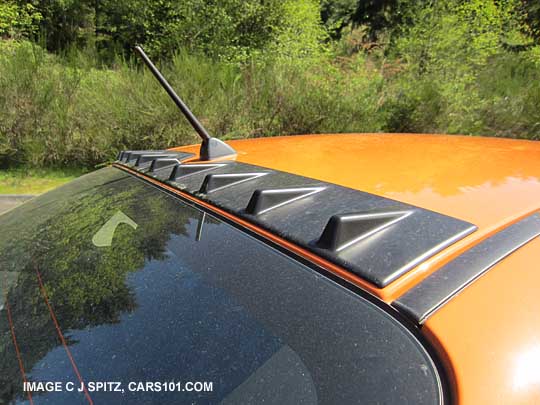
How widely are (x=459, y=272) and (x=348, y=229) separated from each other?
21cm

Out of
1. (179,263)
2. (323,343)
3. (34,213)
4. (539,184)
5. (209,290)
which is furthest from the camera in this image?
(34,213)

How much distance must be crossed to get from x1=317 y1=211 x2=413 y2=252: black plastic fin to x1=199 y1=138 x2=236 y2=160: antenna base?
928mm

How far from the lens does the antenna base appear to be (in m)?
1.59

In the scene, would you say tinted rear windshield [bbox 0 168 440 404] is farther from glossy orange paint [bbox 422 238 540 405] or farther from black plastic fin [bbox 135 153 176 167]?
black plastic fin [bbox 135 153 176 167]

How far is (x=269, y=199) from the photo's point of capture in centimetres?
96

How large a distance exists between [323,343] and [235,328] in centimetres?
17

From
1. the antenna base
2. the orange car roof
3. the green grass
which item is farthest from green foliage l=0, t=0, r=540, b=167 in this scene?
the orange car roof

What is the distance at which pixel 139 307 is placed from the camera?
31.9 inches

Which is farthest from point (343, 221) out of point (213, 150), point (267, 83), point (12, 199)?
point (267, 83)

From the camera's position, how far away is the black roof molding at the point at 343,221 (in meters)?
0.70

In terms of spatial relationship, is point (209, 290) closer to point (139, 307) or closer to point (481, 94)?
point (139, 307)

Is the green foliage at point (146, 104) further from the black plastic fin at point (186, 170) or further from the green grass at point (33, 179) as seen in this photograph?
the black plastic fin at point (186, 170)

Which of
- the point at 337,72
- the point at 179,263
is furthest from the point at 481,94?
the point at 179,263

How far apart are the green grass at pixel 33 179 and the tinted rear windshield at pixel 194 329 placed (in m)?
6.73
